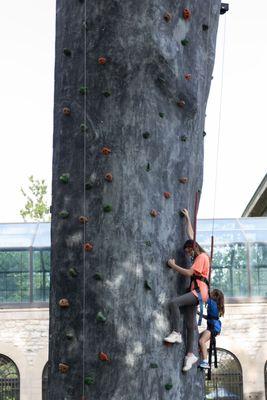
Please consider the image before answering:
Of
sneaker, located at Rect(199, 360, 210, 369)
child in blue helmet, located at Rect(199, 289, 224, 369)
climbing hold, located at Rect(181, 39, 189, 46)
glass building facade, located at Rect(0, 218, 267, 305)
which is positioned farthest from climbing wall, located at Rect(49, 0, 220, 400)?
glass building facade, located at Rect(0, 218, 267, 305)

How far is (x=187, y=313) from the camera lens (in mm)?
4301

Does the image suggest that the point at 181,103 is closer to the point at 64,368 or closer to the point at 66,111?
the point at 66,111

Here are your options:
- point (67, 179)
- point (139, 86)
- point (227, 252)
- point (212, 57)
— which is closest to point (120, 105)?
point (139, 86)

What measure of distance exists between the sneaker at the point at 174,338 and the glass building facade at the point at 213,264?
2087 centimetres

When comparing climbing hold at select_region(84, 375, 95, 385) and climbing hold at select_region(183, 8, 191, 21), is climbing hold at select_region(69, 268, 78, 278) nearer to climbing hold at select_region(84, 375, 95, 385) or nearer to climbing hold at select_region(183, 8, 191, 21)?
climbing hold at select_region(84, 375, 95, 385)

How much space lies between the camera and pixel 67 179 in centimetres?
420

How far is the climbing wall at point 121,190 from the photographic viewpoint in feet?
13.1

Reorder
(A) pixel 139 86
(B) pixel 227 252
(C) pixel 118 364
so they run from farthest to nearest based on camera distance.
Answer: (B) pixel 227 252
(A) pixel 139 86
(C) pixel 118 364

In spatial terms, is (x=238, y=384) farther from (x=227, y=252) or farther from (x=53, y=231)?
(x=53, y=231)

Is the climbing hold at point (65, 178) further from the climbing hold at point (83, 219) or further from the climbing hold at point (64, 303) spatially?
the climbing hold at point (64, 303)

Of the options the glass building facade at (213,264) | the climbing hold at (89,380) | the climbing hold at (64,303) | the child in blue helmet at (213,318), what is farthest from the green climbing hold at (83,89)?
the glass building facade at (213,264)

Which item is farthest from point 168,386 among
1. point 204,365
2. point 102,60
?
point 102,60

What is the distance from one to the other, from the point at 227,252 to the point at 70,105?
69.7ft

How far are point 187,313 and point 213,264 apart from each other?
2092cm
